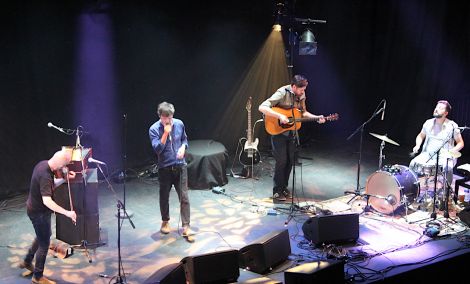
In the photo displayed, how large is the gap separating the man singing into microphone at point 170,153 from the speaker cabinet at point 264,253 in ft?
3.78

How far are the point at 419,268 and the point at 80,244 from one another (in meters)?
4.45

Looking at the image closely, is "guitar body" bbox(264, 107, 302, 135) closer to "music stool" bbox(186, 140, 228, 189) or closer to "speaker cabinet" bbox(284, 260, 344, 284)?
"music stool" bbox(186, 140, 228, 189)

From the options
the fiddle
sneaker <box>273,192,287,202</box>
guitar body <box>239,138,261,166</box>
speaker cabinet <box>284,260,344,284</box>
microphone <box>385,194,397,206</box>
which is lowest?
sneaker <box>273,192,287,202</box>

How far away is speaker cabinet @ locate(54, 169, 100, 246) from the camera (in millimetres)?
6797

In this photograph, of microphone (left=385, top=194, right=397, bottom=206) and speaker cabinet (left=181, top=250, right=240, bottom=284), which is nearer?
speaker cabinet (left=181, top=250, right=240, bottom=284)

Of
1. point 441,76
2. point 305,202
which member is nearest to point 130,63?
point 305,202

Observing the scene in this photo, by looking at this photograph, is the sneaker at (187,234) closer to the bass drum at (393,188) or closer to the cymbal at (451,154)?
the bass drum at (393,188)

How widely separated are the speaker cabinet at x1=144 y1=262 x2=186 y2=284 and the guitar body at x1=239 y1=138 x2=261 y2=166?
195 inches

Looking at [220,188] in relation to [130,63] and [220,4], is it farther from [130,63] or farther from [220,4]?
[220,4]

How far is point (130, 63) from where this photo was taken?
1055 cm

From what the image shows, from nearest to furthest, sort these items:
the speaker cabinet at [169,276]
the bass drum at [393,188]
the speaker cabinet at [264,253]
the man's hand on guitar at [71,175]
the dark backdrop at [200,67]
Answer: the speaker cabinet at [169,276], the speaker cabinet at [264,253], the man's hand on guitar at [71,175], the bass drum at [393,188], the dark backdrop at [200,67]

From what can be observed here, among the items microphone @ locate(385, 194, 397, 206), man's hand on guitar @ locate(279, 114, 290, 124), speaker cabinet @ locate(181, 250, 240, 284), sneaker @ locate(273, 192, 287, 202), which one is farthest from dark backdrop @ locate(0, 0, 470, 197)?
microphone @ locate(385, 194, 397, 206)

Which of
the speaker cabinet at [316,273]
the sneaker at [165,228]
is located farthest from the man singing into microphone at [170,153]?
the speaker cabinet at [316,273]

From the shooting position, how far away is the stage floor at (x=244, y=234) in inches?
252
